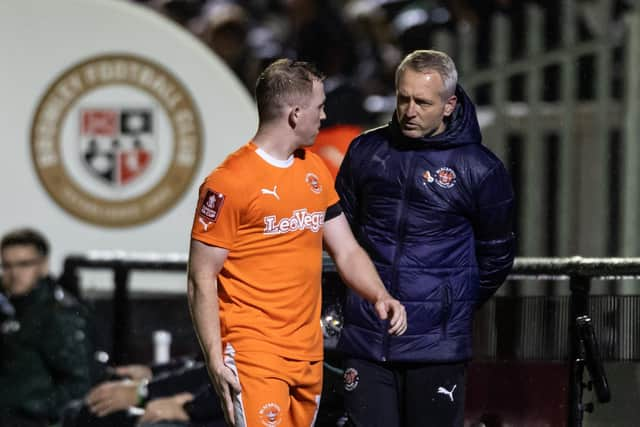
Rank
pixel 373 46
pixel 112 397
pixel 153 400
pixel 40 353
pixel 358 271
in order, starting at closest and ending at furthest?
pixel 358 271
pixel 153 400
pixel 112 397
pixel 40 353
pixel 373 46

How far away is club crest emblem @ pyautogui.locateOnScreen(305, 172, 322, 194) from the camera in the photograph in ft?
13.2

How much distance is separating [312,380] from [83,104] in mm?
3362

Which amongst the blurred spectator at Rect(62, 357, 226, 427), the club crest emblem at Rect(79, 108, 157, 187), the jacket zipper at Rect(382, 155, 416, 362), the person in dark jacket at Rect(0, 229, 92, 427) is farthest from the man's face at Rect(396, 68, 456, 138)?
the club crest emblem at Rect(79, 108, 157, 187)

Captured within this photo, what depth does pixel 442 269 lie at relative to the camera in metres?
4.20

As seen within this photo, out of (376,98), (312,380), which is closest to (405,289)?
(312,380)

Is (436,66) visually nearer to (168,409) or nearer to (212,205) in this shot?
(212,205)

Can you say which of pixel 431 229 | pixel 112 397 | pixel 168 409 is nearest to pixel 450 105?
pixel 431 229

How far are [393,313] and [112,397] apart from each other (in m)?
2.00

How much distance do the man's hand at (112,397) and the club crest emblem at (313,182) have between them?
1.81m

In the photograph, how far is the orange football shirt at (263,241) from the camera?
3.87 meters

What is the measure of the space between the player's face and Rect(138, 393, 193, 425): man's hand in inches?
62.1

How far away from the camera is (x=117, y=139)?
6977 millimetres

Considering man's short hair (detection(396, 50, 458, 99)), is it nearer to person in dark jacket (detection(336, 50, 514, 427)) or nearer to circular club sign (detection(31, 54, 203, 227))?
person in dark jacket (detection(336, 50, 514, 427))

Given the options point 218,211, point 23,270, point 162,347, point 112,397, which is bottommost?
point 112,397
